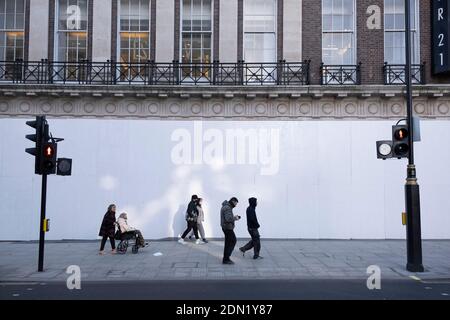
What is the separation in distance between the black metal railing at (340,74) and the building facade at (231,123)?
0.15ft

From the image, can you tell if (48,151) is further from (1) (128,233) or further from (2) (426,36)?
(2) (426,36)

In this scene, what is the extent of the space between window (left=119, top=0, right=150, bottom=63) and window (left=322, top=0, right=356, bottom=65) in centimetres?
687

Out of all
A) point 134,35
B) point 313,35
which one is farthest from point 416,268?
point 134,35

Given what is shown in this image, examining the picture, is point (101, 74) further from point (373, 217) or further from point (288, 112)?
point (373, 217)

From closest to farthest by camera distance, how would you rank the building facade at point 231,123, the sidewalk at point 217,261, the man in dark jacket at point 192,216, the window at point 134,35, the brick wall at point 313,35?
the sidewalk at point 217,261 → the man in dark jacket at point 192,216 → the building facade at point 231,123 → the brick wall at point 313,35 → the window at point 134,35

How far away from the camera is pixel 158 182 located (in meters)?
15.8

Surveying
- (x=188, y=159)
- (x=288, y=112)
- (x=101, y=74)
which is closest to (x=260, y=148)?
(x=288, y=112)

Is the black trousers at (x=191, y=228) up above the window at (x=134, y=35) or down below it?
below

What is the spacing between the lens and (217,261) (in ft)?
38.0

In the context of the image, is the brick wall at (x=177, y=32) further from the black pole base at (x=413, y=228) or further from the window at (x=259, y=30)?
the black pole base at (x=413, y=228)

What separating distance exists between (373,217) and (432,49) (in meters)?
6.69

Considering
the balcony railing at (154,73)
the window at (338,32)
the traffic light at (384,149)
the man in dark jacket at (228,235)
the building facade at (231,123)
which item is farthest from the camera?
the window at (338,32)

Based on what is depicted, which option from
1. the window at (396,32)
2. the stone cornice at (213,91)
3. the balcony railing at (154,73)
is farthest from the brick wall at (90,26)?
the window at (396,32)

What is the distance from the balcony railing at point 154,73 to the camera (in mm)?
15969
